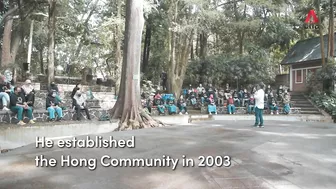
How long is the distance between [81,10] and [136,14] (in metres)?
14.8

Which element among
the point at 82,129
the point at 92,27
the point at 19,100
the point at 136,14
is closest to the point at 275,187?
the point at 82,129

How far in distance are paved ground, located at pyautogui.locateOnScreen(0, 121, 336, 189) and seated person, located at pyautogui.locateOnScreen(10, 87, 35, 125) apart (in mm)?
2346

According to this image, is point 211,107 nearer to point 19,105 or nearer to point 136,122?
point 136,122

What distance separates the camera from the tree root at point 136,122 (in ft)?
35.4

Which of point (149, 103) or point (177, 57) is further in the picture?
point (177, 57)

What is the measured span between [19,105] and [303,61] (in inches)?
837

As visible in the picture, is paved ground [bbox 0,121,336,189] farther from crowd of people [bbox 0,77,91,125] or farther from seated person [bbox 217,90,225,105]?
seated person [bbox 217,90,225,105]

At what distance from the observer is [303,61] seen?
24078 mm

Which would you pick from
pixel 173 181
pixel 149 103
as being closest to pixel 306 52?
pixel 149 103

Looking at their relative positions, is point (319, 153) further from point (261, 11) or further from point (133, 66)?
point (261, 11)

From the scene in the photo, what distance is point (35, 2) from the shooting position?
16.8 metres

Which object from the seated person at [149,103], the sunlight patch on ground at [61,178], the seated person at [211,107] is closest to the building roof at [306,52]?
the seated person at [211,107]

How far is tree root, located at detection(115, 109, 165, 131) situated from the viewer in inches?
425

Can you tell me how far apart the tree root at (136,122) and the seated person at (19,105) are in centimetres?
289
